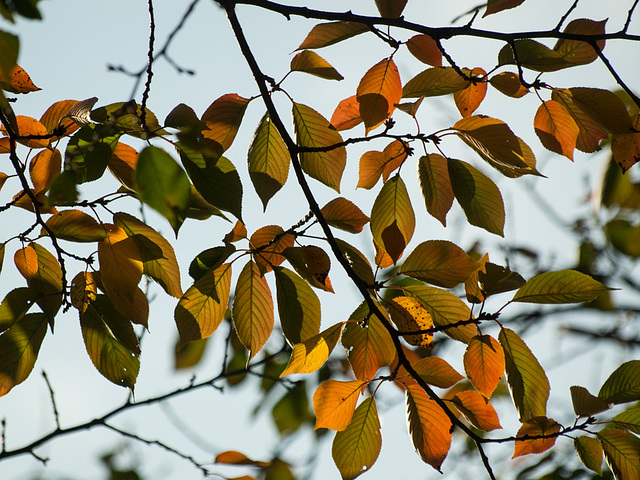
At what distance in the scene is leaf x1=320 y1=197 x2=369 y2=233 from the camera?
110cm

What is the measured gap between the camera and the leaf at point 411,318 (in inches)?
40.2

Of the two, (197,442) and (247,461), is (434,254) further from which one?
(197,442)

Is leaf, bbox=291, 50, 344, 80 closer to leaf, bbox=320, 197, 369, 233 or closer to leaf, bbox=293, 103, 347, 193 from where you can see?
leaf, bbox=293, 103, 347, 193

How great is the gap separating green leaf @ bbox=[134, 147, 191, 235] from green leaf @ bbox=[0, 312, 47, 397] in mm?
654

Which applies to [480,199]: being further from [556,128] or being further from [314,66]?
[314,66]

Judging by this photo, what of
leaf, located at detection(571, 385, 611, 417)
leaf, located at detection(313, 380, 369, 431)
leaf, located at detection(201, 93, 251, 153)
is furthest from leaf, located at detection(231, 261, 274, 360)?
leaf, located at detection(571, 385, 611, 417)

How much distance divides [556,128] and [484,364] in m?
0.52

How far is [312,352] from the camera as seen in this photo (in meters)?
1.05

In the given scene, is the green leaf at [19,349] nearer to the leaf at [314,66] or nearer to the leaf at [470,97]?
the leaf at [314,66]

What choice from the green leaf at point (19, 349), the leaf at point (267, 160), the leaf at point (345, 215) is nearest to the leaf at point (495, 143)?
the leaf at point (345, 215)

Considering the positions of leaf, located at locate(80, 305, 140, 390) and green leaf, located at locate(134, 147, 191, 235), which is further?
leaf, located at locate(80, 305, 140, 390)

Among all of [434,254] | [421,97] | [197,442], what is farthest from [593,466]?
[197,442]

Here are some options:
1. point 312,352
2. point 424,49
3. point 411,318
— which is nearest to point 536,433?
point 411,318

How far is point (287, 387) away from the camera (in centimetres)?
213
